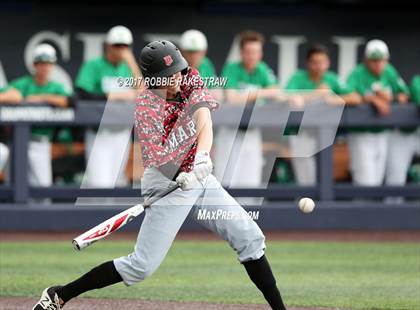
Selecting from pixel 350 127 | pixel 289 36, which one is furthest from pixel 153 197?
pixel 289 36

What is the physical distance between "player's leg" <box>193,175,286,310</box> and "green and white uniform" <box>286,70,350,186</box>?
499 cm

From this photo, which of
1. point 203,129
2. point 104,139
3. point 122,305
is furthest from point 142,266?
point 104,139

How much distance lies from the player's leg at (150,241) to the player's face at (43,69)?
4.79 metres

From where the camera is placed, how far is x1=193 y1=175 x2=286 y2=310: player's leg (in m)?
5.46

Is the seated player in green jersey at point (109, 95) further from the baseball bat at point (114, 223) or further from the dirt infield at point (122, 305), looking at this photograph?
the baseball bat at point (114, 223)

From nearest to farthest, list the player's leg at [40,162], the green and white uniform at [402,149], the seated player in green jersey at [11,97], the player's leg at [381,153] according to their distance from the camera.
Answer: the seated player in green jersey at [11,97]
the player's leg at [40,162]
the player's leg at [381,153]
the green and white uniform at [402,149]

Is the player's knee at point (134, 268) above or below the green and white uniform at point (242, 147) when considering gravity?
above

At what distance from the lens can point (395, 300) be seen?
6816 millimetres

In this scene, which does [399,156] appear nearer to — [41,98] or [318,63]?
[318,63]

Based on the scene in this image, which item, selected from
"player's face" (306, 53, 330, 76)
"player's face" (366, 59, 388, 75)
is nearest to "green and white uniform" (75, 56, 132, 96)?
"player's face" (306, 53, 330, 76)

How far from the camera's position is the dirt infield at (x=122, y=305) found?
636 cm

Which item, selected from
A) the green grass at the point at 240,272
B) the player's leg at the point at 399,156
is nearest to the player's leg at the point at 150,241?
the green grass at the point at 240,272

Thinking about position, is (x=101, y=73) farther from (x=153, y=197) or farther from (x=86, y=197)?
(x=153, y=197)

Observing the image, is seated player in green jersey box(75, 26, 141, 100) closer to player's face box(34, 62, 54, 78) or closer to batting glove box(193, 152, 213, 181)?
player's face box(34, 62, 54, 78)
